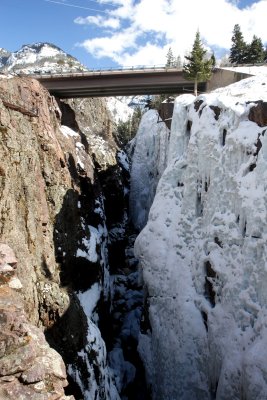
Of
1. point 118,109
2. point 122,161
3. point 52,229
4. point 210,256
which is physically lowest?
point 210,256

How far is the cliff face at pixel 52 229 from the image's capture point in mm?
21094

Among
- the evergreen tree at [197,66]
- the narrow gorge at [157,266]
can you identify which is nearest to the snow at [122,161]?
the evergreen tree at [197,66]

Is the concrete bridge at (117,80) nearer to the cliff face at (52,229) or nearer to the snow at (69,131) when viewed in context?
the snow at (69,131)

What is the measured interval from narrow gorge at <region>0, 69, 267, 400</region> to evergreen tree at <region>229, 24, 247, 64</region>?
38281 millimetres

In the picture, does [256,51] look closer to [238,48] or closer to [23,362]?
[238,48]

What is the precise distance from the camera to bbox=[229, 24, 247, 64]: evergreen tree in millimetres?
64125

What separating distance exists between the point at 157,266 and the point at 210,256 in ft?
17.0

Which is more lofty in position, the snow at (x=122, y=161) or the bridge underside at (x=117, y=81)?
the bridge underside at (x=117, y=81)

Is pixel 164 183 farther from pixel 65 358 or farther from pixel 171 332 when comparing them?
pixel 65 358

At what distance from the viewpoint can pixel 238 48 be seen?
66.4m

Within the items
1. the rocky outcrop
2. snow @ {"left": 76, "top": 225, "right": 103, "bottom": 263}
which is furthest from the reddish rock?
snow @ {"left": 76, "top": 225, "right": 103, "bottom": 263}

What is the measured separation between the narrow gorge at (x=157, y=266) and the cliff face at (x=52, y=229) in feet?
0.36

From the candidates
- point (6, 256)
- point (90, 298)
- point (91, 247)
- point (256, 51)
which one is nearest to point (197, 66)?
point (91, 247)

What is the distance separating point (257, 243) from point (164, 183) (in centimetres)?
1095
